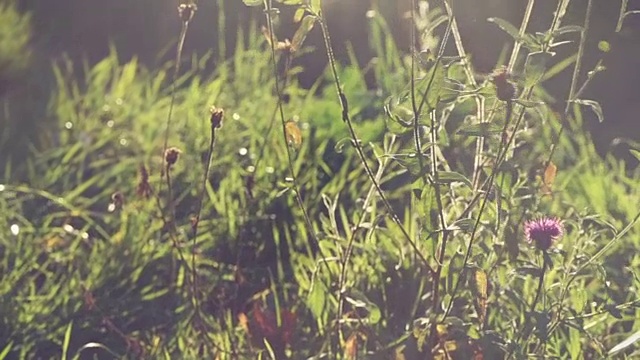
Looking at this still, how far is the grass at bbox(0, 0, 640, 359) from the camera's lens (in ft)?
4.61

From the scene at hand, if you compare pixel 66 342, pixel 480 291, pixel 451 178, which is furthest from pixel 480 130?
pixel 66 342

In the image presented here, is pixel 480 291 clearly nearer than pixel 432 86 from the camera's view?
No

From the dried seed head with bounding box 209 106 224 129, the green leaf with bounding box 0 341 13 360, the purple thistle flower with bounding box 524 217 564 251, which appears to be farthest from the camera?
the green leaf with bounding box 0 341 13 360

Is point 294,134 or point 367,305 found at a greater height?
point 294,134

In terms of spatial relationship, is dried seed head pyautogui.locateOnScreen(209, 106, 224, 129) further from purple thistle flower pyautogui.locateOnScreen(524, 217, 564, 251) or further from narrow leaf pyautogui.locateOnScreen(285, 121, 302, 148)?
purple thistle flower pyautogui.locateOnScreen(524, 217, 564, 251)

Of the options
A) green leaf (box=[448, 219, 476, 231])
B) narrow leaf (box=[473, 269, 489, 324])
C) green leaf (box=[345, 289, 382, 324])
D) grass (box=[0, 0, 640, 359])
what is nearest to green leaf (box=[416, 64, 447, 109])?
grass (box=[0, 0, 640, 359])

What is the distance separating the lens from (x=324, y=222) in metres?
1.71

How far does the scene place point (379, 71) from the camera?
9.20 feet

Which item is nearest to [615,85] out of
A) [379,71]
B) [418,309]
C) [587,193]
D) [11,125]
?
[379,71]

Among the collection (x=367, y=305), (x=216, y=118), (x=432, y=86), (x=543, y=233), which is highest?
(x=432, y=86)

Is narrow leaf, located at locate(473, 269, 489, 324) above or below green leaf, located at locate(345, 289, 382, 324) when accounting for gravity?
above

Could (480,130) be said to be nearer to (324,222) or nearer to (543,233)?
(543,233)

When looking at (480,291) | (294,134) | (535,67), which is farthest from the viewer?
(294,134)

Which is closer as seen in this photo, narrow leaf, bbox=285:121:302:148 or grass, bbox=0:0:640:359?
grass, bbox=0:0:640:359
